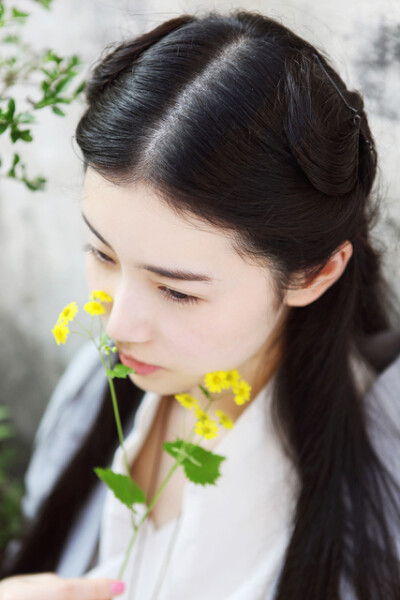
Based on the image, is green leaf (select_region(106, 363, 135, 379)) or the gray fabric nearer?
green leaf (select_region(106, 363, 135, 379))

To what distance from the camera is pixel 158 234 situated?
0.76m

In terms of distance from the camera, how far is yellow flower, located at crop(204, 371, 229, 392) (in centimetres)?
78

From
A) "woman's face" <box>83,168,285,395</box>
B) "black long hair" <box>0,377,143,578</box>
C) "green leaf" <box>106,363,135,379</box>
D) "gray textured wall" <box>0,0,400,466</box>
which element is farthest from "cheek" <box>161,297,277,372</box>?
"black long hair" <box>0,377,143,578</box>

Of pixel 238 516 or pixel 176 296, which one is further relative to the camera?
pixel 238 516

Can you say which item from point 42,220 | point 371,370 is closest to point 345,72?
point 371,370

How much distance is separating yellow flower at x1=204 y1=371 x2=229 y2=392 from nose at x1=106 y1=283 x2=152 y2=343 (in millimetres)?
129

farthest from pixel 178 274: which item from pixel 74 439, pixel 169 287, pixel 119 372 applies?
pixel 74 439

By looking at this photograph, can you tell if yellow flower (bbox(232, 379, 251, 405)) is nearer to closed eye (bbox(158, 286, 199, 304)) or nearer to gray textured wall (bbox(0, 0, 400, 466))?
Answer: closed eye (bbox(158, 286, 199, 304))

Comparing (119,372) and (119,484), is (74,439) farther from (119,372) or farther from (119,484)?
(119,372)

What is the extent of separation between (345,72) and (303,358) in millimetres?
531

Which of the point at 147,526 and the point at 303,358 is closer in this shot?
the point at 303,358

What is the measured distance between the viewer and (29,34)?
1.51 m

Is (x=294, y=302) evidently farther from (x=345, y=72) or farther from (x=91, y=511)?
(x=91, y=511)

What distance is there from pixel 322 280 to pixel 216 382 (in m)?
0.25
